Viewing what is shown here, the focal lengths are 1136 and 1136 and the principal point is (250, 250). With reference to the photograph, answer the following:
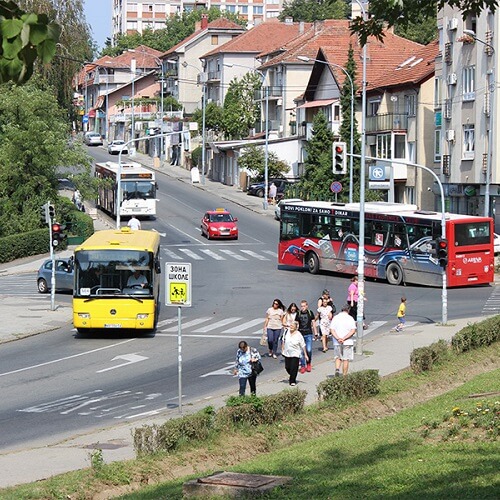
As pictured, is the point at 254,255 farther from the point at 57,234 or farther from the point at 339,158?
the point at 339,158

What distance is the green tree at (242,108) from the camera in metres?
102

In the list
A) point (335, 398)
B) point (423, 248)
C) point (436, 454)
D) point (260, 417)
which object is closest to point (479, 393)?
point (335, 398)

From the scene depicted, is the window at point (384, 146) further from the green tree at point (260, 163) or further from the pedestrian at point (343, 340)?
the pedestrian at point (343, 340)

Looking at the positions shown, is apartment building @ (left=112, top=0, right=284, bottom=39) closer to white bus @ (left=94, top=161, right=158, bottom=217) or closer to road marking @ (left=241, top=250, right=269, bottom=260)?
white bus @ (left=94, top=161, right=158, bottom=217)

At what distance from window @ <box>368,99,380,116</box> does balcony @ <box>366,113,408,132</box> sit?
1.64 ft

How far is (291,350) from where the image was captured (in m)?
23.3

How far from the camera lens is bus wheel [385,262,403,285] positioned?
4447cm

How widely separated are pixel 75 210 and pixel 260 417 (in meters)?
48.4

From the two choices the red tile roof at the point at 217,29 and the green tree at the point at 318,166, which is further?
the red tile roof at the point at 217,29

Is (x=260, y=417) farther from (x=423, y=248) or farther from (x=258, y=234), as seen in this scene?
(x=258, y=234)

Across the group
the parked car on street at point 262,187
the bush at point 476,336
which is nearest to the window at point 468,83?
the parked car on street at point 262,187

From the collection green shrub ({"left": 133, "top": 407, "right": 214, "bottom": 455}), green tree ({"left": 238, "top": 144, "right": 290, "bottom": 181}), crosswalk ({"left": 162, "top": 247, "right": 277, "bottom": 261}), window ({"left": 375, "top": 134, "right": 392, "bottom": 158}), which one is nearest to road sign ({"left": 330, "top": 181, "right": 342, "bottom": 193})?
window ({"left": 375, "top": 134, "right": 392, "bottom": 158})

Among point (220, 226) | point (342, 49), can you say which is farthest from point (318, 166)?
point (342, 49)

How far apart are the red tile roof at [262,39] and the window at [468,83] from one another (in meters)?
54.1
